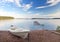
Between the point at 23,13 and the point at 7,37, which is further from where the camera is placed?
the point at 23,13

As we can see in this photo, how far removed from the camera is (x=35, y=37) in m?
1.92

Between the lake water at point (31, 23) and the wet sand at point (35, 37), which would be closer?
the wet sand at point (35, 37)

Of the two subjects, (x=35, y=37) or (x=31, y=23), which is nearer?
(x=35, y=37)

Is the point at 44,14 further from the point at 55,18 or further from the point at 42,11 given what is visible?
the point at 55,18

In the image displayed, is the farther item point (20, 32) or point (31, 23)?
point (31, 23)

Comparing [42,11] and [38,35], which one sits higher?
[42,11]

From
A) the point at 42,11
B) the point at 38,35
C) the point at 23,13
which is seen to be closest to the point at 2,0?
the point at 23,13

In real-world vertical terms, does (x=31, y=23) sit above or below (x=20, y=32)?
above

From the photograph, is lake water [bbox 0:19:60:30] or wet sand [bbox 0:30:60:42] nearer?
wet sand [bbox 0:30:60:42]

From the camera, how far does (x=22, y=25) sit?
79.0 inches

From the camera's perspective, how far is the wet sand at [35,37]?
1861mm

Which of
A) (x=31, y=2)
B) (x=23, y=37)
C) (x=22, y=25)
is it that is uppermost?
(x=31, y=2)

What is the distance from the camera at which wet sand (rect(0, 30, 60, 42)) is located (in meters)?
1.86

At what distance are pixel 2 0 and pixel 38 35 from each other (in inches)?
32.7
